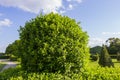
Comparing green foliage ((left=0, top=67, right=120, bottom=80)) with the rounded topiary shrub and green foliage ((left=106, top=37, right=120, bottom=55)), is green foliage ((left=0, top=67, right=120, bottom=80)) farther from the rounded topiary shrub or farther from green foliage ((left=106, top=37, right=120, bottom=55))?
green foliage ((left=106, top=37, right=120, bottom=55))

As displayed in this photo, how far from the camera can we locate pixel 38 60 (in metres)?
9.69

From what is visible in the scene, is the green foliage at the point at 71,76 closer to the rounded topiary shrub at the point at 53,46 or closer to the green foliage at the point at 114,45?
the rounded topiary shrub at the point at 53,46

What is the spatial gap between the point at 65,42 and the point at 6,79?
2416 mm

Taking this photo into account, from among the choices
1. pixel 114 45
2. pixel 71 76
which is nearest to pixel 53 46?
pixel 71 76

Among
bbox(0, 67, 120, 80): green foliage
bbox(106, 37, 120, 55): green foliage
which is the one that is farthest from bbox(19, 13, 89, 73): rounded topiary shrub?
bbox(106, 37, 120, 55): green foliage

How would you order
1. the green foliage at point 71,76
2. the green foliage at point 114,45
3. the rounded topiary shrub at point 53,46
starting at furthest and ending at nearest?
the green foliage at point 114,45
the rounded topiary shrub at point 53,46
the green foliage at point 71,76

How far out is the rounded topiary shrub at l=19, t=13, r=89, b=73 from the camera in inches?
380

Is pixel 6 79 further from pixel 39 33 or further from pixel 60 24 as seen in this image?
pixel 60 24

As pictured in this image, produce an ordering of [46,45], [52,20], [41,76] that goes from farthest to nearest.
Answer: [52,20]
[46,45]
[41,76]

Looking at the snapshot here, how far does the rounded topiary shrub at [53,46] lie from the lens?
9.66m

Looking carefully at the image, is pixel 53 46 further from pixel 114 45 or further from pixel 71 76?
pixel 114 45

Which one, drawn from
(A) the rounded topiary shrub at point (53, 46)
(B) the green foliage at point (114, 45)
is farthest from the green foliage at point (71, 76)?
(B) the green foliage at point (114, 45)

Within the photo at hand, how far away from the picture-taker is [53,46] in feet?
31.9

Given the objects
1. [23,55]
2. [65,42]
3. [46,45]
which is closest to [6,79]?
[23,55]
